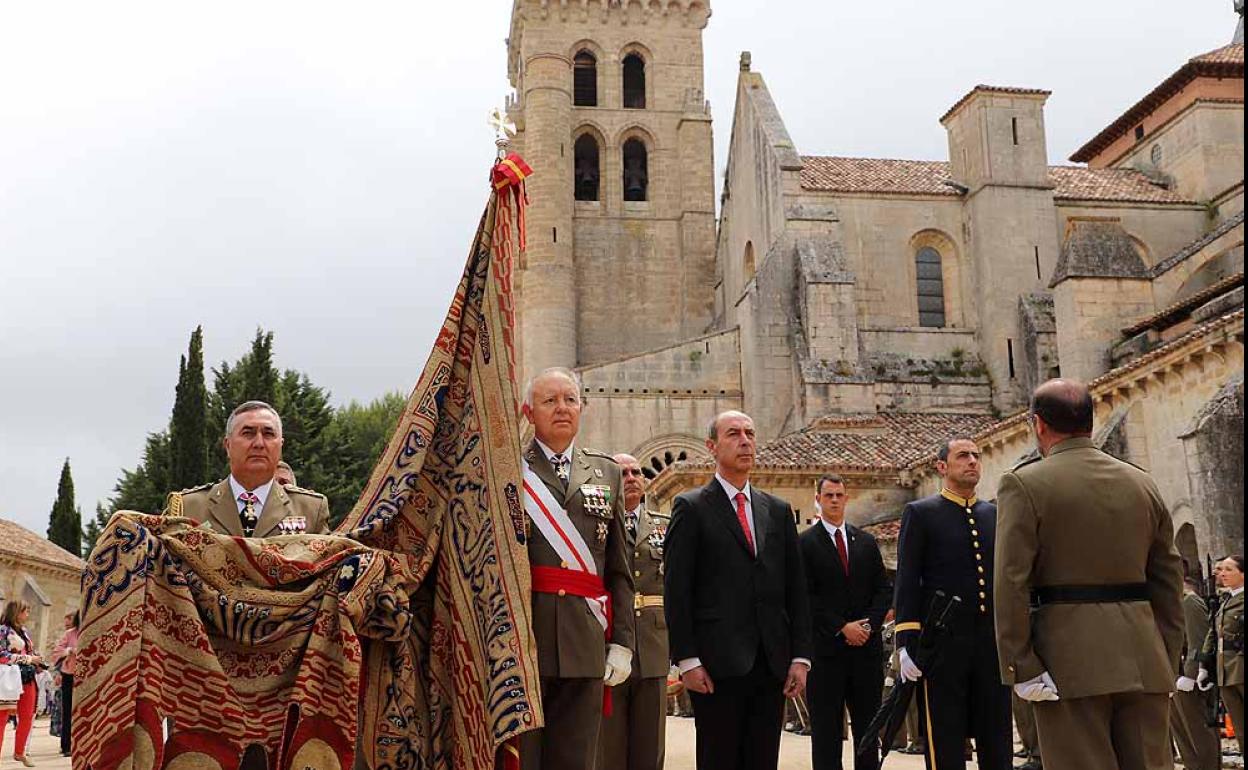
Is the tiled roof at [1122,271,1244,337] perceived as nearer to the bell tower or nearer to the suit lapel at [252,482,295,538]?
the bell tower

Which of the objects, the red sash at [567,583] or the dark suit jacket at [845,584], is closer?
the red sash at [567,583]

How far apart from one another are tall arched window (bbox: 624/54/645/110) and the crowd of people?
3631 centimetres

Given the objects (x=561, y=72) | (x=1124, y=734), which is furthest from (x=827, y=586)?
(x=561, y=72)

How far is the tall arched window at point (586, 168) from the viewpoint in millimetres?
41656

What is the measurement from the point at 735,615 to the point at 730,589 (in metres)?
0.12

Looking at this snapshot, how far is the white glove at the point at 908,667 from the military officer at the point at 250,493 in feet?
10.2

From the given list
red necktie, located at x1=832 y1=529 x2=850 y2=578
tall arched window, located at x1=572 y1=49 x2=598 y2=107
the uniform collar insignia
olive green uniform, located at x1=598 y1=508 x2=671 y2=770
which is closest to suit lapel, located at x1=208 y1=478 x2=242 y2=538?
olive green uniform, located at x1=598 y1=508 x2=671 y2=770

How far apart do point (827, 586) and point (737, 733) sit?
2506mm

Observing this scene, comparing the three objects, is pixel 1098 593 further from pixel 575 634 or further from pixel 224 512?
pixel 224 512

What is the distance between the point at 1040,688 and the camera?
4.77 meters

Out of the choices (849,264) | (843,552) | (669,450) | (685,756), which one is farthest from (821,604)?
(849,264)

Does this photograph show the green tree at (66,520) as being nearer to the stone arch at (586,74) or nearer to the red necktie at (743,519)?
the stone arch at (586,74)

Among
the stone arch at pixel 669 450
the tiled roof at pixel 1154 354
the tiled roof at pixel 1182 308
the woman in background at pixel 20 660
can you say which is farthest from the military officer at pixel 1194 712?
the stone arch at pixel 669 450

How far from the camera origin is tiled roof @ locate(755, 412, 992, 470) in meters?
25.2
